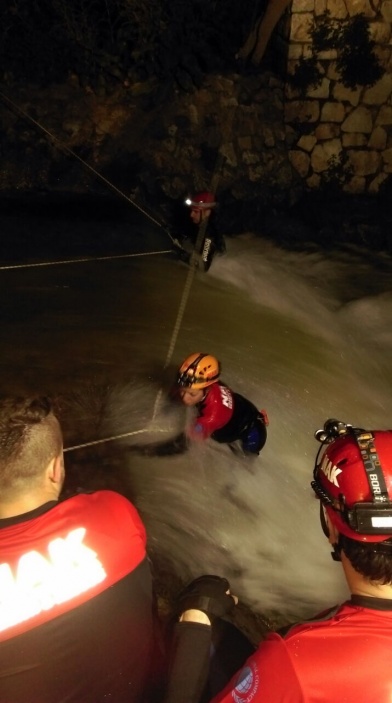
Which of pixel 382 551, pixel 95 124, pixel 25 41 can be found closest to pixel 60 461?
pixel 382 551

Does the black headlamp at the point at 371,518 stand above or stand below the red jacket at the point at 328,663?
above

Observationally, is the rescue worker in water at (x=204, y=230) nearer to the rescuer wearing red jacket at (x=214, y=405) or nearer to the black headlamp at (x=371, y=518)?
the rescuer wearing red jacket at (x=214, y=405)

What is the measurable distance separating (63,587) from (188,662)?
639 millimetres

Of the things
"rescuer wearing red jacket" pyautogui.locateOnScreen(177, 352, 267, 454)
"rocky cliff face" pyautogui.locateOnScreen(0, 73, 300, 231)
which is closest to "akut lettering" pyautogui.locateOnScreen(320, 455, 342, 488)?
"rescuer wearing red jacket" pyautogui.locateOnScreen(177, 352, 267, 454)

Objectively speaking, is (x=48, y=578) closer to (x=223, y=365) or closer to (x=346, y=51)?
(x=223, y=365)

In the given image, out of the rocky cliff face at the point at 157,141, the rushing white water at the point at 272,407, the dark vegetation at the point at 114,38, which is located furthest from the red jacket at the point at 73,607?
the dark vegetation at the point at 114,38

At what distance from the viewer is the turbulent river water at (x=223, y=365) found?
156 inches

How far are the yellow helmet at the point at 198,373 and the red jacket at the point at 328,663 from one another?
276cm

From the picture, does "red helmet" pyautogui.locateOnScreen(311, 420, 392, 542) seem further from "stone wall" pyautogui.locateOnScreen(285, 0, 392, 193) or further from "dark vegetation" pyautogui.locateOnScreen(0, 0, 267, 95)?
"dark vegetation" pyautogui.locateOnScreen(0, 0, 267, 95)

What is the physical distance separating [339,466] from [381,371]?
16.0 feet

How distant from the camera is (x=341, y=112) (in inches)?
432

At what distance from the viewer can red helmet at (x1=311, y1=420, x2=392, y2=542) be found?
1.76 meters

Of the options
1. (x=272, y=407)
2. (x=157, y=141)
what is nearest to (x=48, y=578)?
(x=272, y=407)

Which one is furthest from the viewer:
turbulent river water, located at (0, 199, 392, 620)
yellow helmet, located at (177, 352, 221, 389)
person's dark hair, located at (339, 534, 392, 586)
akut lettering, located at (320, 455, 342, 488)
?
yellow helmet, located at (177, 352, 221, 389)
